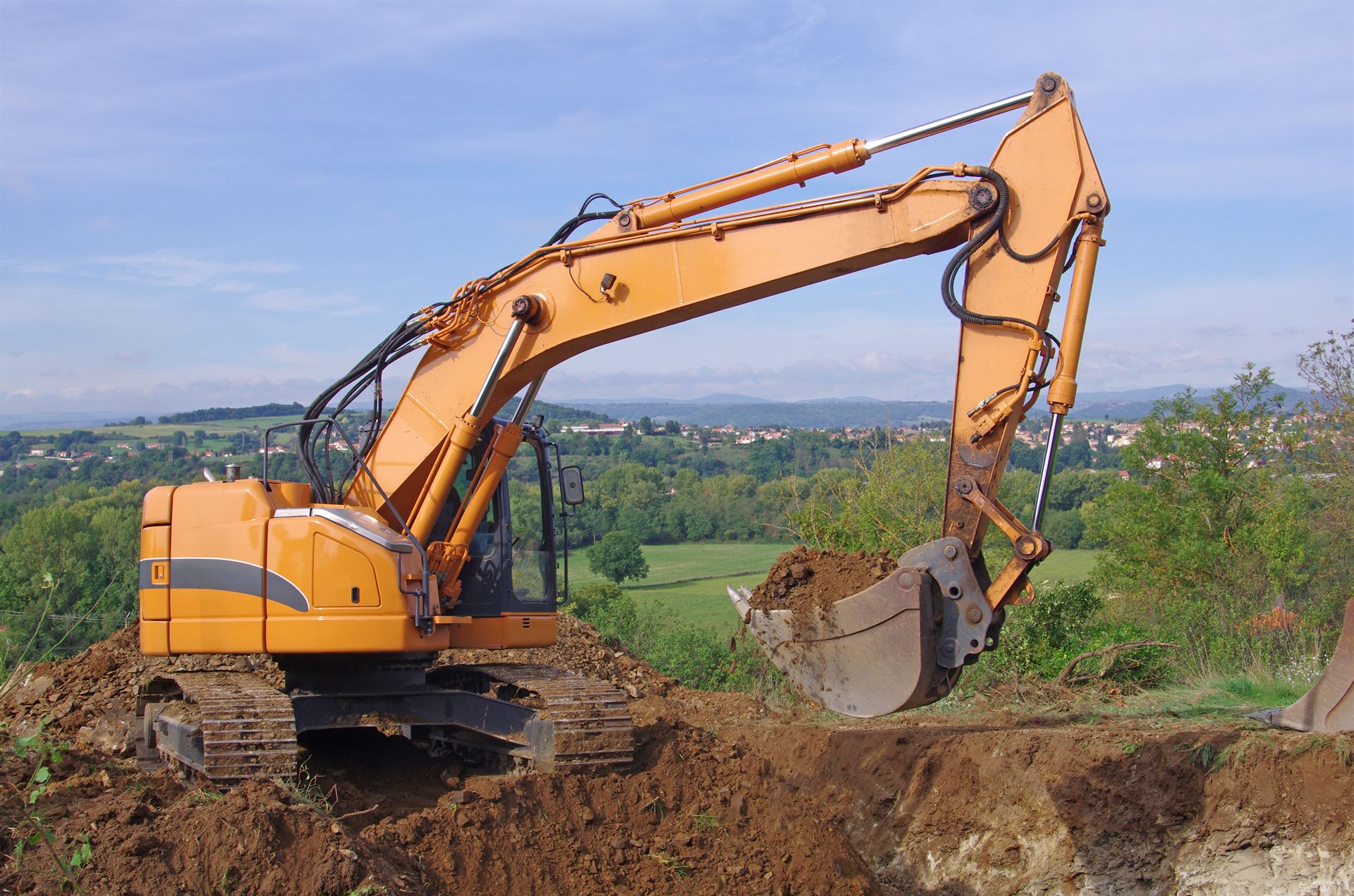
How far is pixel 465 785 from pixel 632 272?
329 centimetres

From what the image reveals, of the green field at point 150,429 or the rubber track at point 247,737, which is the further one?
the green field at point 150,429

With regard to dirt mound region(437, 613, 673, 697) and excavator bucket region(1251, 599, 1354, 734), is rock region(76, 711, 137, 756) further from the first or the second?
excavator bucket region(1251, 599, 1354, 734)

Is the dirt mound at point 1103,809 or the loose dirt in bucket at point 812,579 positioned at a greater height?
the loose dirt in bucket at point 812,579

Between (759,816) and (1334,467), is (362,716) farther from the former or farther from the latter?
(1334,467)

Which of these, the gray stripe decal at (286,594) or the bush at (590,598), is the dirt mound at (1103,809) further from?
the bush at (590,598)

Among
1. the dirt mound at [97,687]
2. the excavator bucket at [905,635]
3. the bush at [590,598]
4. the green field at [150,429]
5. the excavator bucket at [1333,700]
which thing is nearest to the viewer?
the excavator bucket at [905,635]

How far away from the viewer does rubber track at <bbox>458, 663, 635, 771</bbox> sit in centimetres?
697

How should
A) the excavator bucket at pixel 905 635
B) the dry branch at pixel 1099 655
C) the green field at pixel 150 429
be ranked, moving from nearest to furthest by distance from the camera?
the excavator bucket at pixel 905 635
the dry branch at pixel 1099 655
the green field at pixel 150 429

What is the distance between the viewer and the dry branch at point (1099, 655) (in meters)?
11.1

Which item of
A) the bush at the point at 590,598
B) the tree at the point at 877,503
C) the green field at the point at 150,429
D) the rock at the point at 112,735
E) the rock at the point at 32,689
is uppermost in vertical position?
the green field at the point at 150,429

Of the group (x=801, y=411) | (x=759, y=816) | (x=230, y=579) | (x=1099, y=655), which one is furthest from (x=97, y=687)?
(x=801, y=411)

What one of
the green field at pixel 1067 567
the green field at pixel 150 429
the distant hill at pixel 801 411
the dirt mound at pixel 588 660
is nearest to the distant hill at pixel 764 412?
the distant hill at pixel 801 411

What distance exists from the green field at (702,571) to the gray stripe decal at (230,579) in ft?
49.7

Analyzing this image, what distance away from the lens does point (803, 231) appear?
20.5 feet
